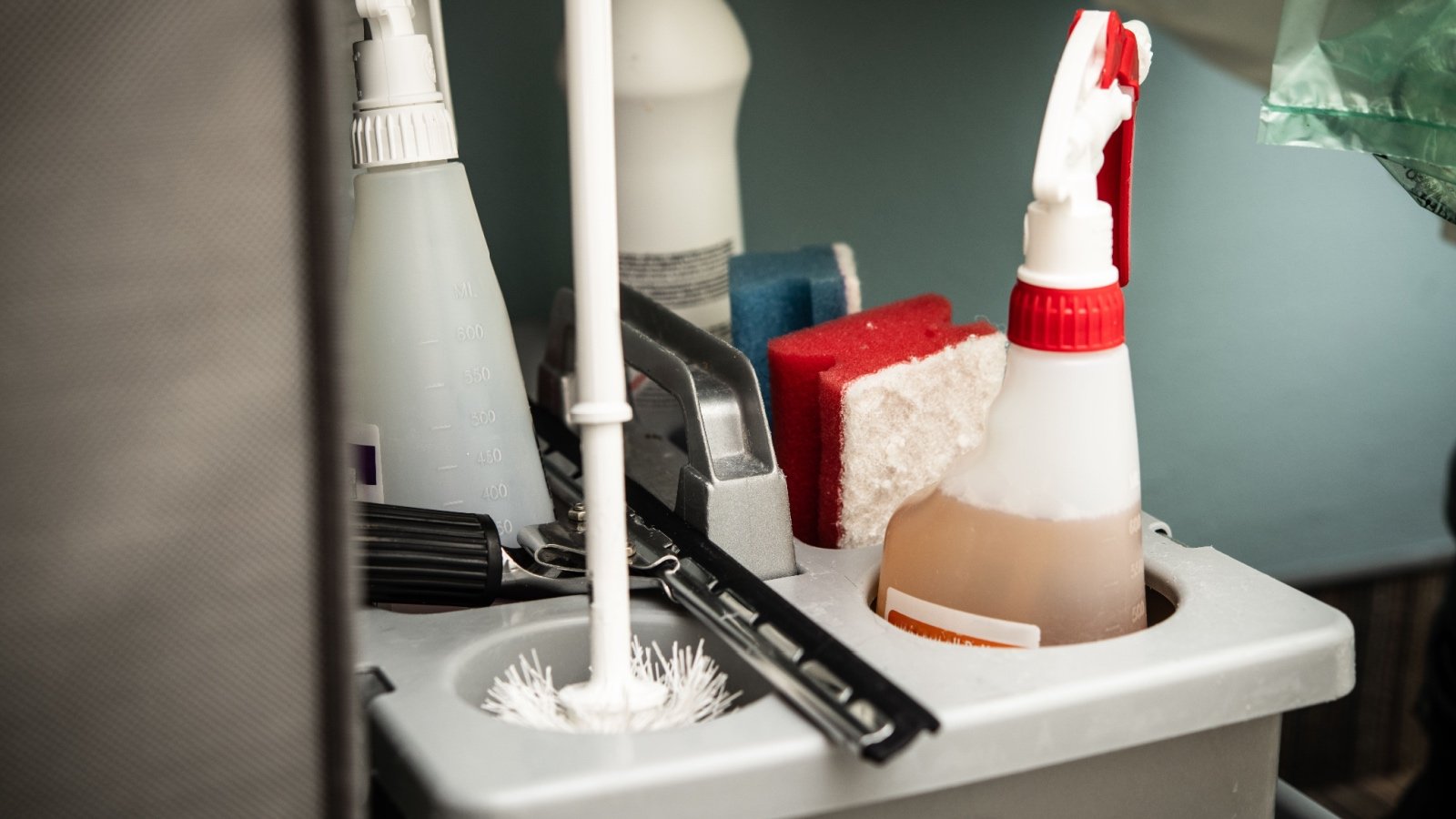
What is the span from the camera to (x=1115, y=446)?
426mm

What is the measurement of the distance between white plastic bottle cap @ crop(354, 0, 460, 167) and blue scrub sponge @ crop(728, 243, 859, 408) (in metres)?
0.17

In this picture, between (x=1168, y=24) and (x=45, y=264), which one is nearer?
(x=45, y=264)

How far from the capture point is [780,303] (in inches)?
24.5

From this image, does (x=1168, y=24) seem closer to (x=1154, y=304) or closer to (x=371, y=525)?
(x=1154, y=304)

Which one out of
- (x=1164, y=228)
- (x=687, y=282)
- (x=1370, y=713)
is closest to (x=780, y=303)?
(x=687, y=282)

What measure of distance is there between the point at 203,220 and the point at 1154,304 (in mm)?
837

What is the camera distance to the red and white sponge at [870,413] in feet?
1.68

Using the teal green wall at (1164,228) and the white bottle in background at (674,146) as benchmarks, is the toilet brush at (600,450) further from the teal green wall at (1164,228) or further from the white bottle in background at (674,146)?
the teal green wall at (1164,228)

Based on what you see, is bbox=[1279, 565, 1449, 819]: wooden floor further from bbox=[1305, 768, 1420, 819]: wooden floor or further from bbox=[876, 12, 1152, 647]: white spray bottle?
bbox=[876, 12, 1152, 647]: white spray bottle

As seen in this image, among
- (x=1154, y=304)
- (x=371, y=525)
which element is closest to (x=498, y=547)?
(x=371, y=525)

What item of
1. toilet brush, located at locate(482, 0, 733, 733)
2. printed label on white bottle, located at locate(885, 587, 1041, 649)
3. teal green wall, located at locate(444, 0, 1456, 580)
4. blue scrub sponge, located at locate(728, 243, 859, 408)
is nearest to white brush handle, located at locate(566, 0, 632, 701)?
toilet brush, located at locate(482, 0, 733, 733)

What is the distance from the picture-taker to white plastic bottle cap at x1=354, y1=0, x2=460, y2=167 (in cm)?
50

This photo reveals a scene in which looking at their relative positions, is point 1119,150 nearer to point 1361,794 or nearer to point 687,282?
point 687,282

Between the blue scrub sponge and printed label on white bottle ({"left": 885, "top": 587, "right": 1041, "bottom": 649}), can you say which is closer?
printed label on white bottle ({"left": 885, "top": 587, "right": 1041, "bottom": 649})
